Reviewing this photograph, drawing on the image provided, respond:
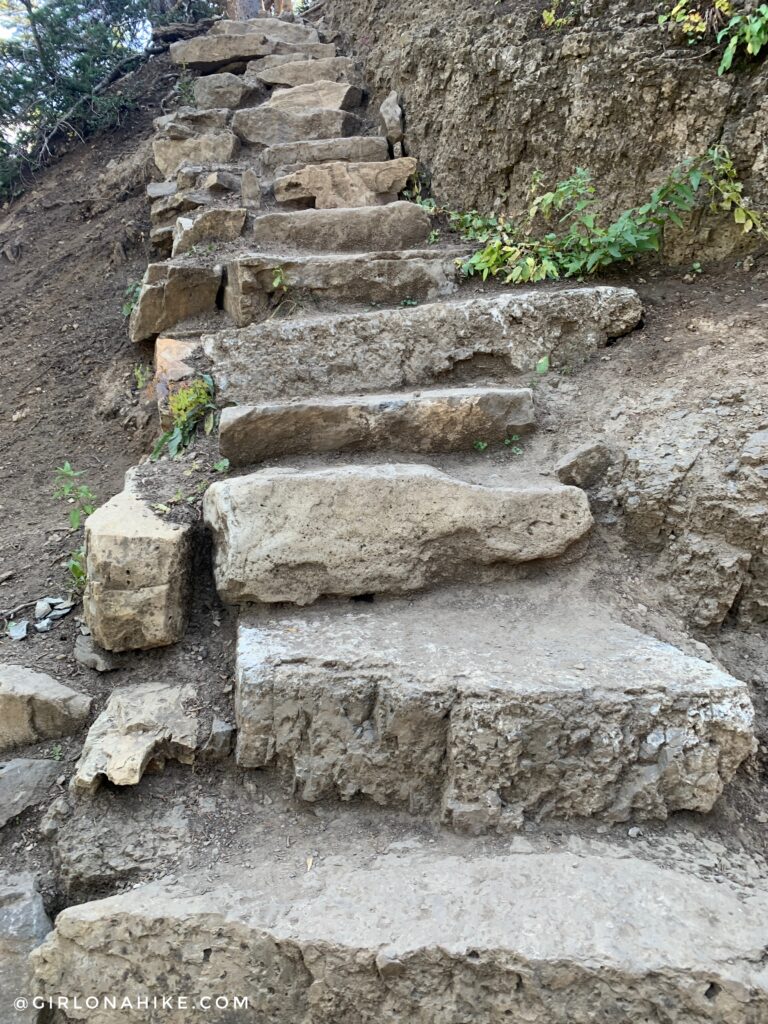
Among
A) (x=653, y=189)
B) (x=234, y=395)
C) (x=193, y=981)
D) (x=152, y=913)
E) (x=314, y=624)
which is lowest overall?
(x=193, y=981)

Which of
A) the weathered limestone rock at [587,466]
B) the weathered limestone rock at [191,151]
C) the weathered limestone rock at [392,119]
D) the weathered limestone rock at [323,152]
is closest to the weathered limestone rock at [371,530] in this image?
the weathered limestone rock at [587,466]

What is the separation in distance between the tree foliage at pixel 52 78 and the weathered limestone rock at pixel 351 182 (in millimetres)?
2953

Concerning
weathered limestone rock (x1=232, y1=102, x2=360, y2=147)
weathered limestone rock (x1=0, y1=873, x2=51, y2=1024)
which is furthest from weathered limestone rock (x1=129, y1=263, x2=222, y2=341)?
weathered limestone rock (x1=0, y1=873, x2=51, y2=1024)

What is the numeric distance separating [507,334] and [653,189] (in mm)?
1030

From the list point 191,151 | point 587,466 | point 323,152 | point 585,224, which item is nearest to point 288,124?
point 323,152

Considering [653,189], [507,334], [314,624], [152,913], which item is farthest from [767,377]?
[152,913]

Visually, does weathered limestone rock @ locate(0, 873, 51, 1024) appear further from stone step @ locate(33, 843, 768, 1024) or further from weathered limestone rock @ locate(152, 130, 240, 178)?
weathered limestone rock @ locate(152, 130, 240, 178)

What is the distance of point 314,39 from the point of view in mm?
6770

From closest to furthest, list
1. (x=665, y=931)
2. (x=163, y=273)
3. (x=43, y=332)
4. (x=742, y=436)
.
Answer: (x=665, y=931) < (x=742, y=436) < (x=163, y=273) < (x=43, y=332)

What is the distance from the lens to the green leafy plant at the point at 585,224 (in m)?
2.99

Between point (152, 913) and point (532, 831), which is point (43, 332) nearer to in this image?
point (152, 913)

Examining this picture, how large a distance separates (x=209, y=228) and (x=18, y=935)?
3747mm

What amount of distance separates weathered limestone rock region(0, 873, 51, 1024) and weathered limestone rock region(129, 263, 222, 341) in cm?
284

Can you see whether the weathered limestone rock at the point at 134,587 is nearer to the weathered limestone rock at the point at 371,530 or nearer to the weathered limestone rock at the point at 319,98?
the weathered limestone rock at the point at 371,530
